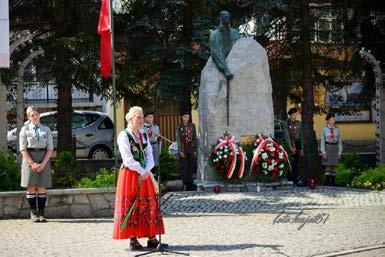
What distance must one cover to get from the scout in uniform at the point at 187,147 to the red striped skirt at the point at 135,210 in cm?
588

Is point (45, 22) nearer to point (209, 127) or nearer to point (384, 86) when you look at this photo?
point (209, 127)

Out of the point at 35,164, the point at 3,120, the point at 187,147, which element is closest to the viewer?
the point at 35,164

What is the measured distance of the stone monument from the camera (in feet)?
46.7

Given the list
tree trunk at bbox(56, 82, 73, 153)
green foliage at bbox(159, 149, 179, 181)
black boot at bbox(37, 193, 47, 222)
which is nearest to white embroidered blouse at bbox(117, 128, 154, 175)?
black boot at bbox(37, 193, 47, 222)

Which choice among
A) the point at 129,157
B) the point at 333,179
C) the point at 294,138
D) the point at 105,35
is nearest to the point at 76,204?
the point at 105,35

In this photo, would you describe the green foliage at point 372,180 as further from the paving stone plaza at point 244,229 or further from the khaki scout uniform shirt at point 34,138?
the khaki scout uniform shirt at point 34,138

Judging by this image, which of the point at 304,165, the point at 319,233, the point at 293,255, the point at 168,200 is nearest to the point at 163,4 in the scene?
the point at 304,165

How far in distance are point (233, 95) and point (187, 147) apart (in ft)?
4.60

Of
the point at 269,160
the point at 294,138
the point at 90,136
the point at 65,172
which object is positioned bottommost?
the point at 65,172

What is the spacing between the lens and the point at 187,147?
14453mm

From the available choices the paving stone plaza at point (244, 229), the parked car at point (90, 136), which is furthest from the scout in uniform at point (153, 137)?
the parked car at point (90, 136)

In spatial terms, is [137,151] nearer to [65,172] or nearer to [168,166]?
[65,172]

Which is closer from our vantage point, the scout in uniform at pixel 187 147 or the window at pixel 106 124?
the scout in uniform at pixel 187 147

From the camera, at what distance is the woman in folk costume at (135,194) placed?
840cm
